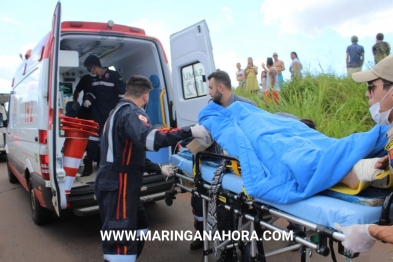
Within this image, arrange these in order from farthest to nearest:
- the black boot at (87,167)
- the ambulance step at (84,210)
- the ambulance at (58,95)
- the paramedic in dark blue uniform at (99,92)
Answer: the paramedic in dark blue uniform at (99,92) < the black boot at (87,167) < the ambulance step at (84,210) < the ambulance at (58,95)

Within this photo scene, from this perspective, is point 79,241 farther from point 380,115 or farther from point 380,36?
point 380,36

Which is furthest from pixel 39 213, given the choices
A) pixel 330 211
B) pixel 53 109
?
pixel 330 211

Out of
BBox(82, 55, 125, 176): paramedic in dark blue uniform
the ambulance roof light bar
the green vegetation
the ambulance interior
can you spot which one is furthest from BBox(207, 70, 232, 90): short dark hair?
the green vegetation

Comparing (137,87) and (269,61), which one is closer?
(137,87)

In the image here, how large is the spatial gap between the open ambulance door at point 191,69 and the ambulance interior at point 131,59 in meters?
0.26

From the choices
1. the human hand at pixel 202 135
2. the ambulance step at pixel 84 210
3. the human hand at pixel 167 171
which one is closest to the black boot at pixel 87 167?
the ambulance step at pixel 84 210

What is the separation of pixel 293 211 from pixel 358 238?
→ 441mm

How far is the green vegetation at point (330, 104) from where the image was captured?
5.12m

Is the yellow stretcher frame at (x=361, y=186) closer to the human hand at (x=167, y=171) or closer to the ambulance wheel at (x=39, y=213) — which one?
the human hand at (x=167, y=171)

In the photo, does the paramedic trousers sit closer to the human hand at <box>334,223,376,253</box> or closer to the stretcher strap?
the stretcher strap

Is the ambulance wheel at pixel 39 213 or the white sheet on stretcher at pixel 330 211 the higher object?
the white sheet on stretcher at pixel 330 211

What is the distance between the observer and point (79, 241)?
157 inches

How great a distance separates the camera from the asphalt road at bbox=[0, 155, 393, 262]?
3.49m

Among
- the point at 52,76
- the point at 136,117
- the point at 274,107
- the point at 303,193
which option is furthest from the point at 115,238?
the point at 274,107
